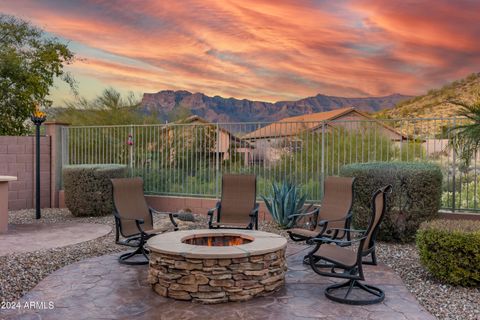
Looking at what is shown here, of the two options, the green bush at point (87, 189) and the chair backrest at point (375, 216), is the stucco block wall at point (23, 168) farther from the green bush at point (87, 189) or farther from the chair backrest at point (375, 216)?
the chair backrest at point (375, 216)

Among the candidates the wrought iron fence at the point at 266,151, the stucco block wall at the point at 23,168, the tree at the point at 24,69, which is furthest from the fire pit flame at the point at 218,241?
the tree at the point at 24,69

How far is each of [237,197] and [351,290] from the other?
3.29 meters

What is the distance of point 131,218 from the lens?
638 centimetres

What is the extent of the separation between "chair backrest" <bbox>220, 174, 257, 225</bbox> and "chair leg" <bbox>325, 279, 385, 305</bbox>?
9.32 feet

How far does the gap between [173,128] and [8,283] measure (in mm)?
6738

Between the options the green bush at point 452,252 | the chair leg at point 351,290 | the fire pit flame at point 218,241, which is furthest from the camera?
the fire pit flame at point 218,241

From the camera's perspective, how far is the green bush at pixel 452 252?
16.4ft

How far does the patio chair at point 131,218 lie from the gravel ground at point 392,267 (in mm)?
615

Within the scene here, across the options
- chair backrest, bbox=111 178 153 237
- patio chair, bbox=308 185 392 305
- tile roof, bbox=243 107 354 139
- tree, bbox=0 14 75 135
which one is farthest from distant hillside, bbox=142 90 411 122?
patio chair, bbox=308 185 392 305

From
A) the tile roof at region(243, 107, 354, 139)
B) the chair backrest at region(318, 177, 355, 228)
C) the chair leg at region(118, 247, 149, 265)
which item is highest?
the tile roof at region(243, 107, 354, 139)

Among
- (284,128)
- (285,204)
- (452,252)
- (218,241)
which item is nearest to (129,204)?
(218,241)

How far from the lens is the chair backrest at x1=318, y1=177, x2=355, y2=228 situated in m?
6.43

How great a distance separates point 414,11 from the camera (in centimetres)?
1305

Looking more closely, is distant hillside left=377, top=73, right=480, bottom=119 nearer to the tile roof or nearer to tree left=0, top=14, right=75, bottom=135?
the tile roof
